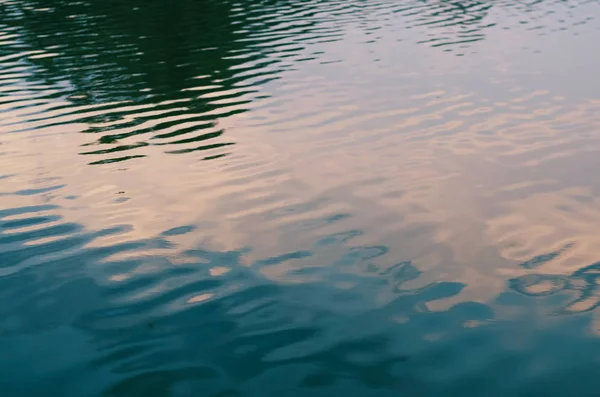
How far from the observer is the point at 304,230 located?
14250 mm

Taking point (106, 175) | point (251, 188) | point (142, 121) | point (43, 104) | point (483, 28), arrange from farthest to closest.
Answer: point (483, 28), point (43, 104), point (142, 121), point (106, 175), point (251, 188)

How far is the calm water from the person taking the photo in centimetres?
992

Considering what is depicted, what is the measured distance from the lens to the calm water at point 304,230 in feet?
32.6

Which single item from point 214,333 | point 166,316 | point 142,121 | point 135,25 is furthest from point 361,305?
point 135,25

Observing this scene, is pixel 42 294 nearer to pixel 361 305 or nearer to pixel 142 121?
pixel 361 305

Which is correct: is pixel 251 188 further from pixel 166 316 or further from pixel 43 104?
pixel 43 104

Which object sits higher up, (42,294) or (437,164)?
(42,294)

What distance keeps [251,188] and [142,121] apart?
7.74 metres

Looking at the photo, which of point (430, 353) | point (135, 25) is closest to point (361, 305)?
point (430, 353)

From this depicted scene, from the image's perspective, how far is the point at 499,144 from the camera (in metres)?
19.5

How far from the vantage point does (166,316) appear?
Result: 11195 millimetres

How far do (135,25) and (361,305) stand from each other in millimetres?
Answer: 37800

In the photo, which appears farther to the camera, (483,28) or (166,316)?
(483,28)

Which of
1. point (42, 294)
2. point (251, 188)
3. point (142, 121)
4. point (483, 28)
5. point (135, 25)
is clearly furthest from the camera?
point (135, 25)
